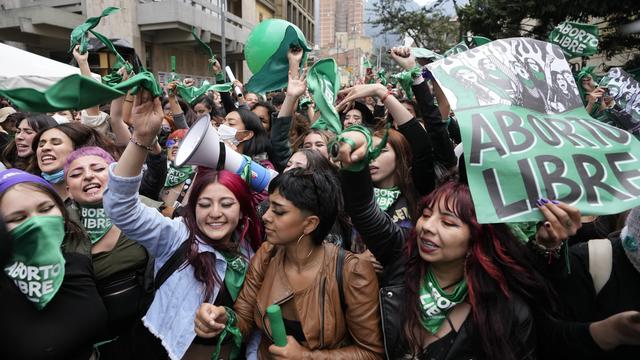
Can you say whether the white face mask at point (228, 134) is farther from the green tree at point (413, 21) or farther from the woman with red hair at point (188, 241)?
the green tree at point (413, 21)

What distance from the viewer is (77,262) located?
5.97 feet

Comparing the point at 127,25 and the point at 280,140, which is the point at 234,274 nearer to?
the point at 280,140

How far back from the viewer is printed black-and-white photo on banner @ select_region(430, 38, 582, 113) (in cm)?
162

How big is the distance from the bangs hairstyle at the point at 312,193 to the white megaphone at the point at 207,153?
16.6 inches

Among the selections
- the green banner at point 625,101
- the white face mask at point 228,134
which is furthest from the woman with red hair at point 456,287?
the white face mask at point 228,134

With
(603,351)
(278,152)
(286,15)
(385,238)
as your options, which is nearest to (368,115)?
(278,152)

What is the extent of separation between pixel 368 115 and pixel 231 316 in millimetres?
2839

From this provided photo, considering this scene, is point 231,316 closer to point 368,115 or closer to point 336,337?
point 336,337

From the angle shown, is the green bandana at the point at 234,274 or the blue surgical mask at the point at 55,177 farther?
the blue surgical mask at the point at 55,177

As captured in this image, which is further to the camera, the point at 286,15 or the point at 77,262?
the point at 286,15

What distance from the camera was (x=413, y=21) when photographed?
24.0 metres

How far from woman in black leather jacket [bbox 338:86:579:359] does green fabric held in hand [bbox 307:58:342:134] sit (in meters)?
0.35

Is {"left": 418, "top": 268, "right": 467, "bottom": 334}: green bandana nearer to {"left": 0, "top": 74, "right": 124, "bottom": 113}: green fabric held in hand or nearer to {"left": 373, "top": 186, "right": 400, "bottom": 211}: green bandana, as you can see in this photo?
{"left": 373, "top": 186, "right": 400, "bottom": 211}: green bandana

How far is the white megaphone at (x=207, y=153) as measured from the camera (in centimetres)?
208
